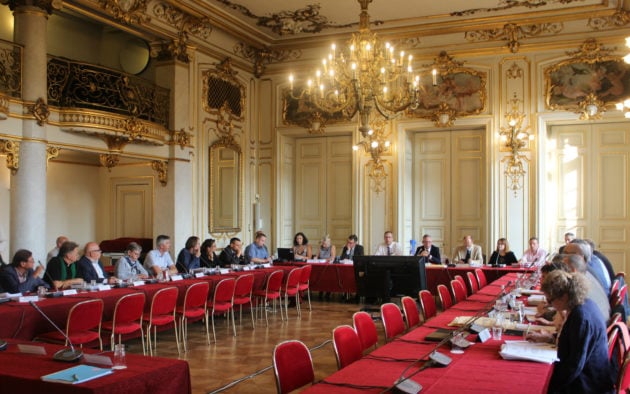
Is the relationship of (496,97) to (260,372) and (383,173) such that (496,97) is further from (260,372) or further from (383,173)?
(260,372)

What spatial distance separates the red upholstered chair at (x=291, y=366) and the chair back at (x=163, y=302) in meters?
3.19

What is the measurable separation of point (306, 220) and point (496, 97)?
4.94m

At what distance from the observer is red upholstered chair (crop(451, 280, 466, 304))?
247 inches

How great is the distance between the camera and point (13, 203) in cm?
855

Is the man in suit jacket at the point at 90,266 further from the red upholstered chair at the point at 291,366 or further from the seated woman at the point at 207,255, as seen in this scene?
the red upholstered chair at the point at 291,366

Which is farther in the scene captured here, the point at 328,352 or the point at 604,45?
the point at 604,45

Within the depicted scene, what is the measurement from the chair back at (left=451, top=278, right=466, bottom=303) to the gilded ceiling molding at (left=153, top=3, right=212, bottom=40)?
7098 millimetres

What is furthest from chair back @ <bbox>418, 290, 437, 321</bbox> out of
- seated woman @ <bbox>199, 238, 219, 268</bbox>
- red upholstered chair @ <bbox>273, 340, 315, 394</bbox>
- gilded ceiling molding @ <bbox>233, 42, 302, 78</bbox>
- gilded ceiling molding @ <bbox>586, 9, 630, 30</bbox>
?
gilded ceiling molding @ <bbox>233, 42, 302, 78</bbox>

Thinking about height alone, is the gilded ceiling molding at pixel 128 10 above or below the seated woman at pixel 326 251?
above

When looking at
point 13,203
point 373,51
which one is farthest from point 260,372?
point 13,203

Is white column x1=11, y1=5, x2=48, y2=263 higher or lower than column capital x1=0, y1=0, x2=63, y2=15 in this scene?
lower

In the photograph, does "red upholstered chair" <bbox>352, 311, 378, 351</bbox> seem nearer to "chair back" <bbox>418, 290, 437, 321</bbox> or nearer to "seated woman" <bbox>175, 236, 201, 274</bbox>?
"chair back" <bbox>418, 290, 437, 321</bbox>

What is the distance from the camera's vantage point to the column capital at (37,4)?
8500 millimetres

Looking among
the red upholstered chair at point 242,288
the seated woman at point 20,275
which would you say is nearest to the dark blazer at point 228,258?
Result: the red upholstered chair at point 242,288
